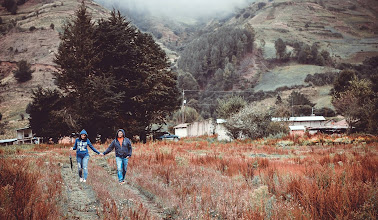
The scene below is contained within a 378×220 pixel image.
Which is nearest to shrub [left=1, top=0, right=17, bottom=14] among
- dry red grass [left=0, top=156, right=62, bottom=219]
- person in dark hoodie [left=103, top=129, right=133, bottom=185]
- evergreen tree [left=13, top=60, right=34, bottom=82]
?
evergreen tree [left=13, top=60, right=34, bottom=82]

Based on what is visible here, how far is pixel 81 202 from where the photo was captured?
550 cm

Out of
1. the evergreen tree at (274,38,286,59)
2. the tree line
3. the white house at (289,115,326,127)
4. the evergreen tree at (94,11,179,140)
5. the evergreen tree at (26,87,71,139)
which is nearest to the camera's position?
the tree line

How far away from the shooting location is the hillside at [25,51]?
197 feet

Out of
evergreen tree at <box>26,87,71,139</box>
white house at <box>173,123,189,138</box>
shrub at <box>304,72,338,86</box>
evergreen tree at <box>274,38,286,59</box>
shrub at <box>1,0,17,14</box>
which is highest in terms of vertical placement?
shrub at <box>1,0,17,14</box>

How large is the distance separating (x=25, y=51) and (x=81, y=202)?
100344 mm

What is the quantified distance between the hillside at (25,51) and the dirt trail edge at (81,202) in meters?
51.6

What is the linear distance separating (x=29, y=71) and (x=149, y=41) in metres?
56.9

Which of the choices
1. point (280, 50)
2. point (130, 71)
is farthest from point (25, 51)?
point (280, 50)

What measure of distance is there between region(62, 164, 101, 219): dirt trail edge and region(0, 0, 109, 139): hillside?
169 ft

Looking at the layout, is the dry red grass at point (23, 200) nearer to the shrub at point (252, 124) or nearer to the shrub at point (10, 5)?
the shrub at point (252, 124)

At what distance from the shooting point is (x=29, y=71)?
71.8m

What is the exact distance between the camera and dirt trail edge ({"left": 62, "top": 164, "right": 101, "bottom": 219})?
465 cm

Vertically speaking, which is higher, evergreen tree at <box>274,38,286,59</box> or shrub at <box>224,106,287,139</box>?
evergreen tree at <box>274,38,286,59</box>

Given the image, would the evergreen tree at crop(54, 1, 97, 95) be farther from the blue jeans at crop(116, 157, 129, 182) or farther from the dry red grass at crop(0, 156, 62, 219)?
the dry red grass at crop(0, 156, 62, 219)
